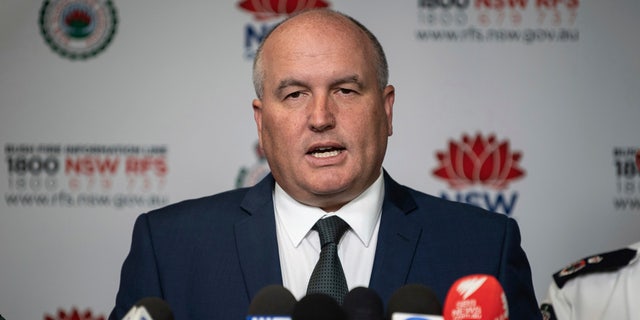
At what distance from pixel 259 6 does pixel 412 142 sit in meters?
0.67

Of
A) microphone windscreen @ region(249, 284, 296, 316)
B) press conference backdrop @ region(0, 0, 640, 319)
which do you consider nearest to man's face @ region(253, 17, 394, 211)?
microphone windscreen @ region(249, 284, 296, 316)

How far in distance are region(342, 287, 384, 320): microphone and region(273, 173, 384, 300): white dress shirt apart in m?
0.50

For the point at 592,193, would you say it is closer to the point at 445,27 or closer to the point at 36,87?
the point at 445,27

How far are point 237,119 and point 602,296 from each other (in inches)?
49.1

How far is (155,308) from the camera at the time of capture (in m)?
1.07

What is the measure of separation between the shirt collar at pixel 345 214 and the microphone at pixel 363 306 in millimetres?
544

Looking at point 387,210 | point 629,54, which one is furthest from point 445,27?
point 387,210

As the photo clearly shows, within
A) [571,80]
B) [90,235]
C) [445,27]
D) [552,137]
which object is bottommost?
[90,235]

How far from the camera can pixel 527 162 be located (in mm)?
2641

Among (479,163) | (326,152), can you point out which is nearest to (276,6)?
(479,163)

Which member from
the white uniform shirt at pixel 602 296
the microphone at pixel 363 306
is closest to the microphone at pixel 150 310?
the microphone at pixel 363 306

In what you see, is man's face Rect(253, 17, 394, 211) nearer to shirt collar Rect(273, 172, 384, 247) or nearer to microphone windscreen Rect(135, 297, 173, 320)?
shirt collar Rect(273, 172, 384, 247)

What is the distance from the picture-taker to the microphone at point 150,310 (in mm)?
995

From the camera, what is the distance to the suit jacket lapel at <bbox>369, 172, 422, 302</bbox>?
60.2 inches
